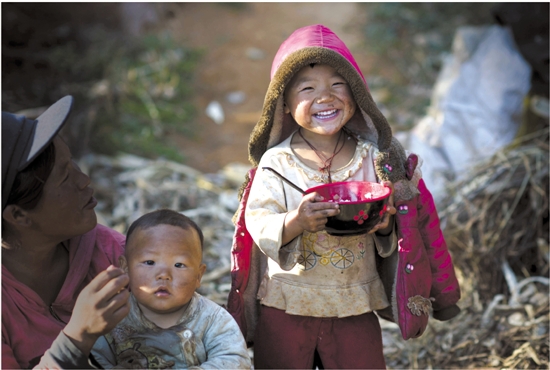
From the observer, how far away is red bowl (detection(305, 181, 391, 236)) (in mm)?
2488

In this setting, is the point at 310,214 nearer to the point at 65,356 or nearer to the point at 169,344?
the point at 169,344

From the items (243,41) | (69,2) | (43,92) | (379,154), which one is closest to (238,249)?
(379,154)

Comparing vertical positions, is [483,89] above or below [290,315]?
above

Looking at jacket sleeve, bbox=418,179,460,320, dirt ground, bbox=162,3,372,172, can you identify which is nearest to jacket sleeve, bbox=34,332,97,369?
jacket sleeve, bbox=418,179,460,320

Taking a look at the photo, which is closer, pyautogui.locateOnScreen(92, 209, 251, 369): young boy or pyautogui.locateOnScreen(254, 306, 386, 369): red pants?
pyautogui.locateOnScreen(92, 209, 251, 369): young boy

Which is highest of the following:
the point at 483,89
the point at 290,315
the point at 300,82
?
the point at 483,89

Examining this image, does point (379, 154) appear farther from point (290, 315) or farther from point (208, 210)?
point (208, 210)

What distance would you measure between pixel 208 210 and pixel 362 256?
2.43m

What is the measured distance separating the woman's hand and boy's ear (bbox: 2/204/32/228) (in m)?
0.40

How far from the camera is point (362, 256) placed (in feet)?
9.32

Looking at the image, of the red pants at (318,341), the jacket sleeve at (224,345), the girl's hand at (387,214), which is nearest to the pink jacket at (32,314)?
the jacket sleeve at (224,345)

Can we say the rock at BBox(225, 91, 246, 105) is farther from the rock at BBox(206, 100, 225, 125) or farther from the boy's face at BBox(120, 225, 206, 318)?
the boy's face at BBox(120, 225, 206, 318)

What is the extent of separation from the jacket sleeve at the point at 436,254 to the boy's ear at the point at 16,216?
1.50m

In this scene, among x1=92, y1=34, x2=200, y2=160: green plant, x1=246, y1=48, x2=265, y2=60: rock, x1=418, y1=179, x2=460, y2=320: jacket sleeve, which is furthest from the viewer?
x1=246, y1=48, x2=265, y2=60: rock
